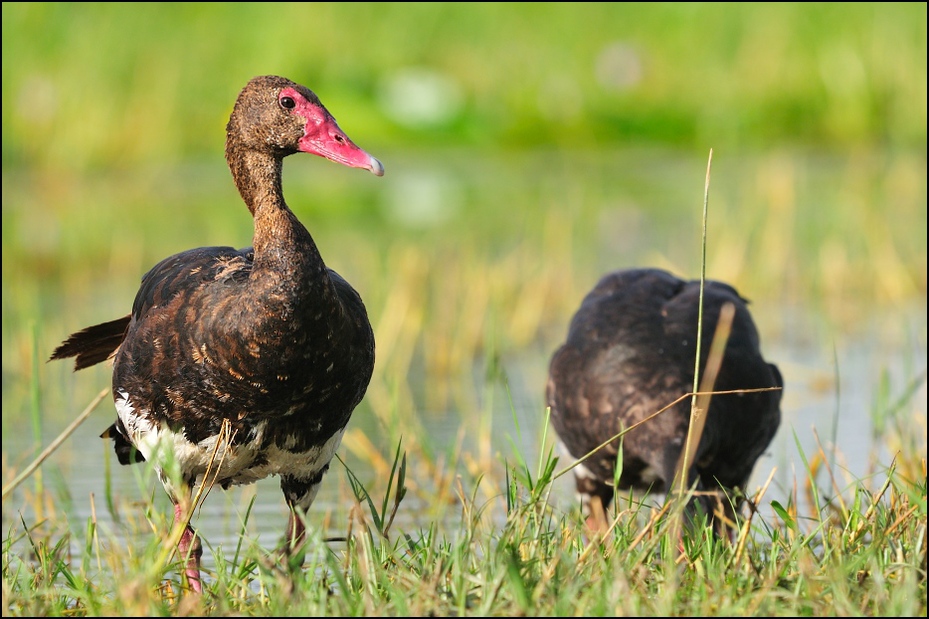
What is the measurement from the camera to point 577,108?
58.4 ft

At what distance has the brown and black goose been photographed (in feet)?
13.6

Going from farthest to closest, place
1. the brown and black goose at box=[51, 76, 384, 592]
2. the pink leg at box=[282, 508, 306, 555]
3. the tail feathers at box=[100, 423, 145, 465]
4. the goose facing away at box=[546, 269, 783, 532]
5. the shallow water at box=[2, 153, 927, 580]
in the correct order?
the shallow water at box=[2, 153, 927, 580], the goose facing away at box=[546, 269, 783, 532], the tail feathers at box=[100, 423, 145, 465], the pink leg at box=[282, 508, 306, 555], the brown and black goose at box=[51, 76, 384, 592]

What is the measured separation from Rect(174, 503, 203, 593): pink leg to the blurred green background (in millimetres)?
1085

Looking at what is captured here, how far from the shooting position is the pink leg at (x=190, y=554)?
3.95m

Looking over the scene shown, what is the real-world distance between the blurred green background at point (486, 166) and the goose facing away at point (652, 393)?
1.32 ft

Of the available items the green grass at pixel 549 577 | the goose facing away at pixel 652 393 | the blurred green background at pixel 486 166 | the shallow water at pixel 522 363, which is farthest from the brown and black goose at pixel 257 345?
the goose facing away at pixel 652 393

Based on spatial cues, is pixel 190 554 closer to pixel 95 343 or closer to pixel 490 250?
pixel 95 343

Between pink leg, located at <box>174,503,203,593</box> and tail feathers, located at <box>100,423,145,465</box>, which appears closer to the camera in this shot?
pink leg, located at <box>174,503,203,593</box>

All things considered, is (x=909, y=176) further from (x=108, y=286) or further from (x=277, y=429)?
(x=277, y=429)

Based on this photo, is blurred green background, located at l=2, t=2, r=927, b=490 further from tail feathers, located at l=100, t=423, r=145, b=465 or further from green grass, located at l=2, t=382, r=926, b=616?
green grass, located at l=2, t=382, r=926, b=616

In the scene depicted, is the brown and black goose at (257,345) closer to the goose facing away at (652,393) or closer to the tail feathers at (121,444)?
the tail feathers at (121,444)

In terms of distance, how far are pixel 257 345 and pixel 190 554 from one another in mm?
602

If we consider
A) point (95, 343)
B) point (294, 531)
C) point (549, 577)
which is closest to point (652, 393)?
point (294, 531)

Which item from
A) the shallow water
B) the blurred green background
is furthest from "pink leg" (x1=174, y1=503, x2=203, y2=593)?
the blurred green background
